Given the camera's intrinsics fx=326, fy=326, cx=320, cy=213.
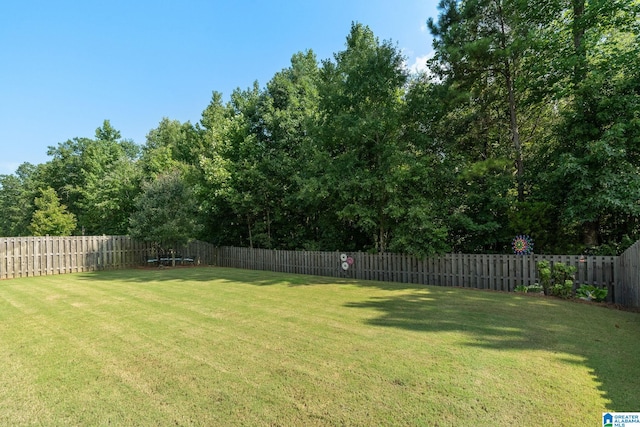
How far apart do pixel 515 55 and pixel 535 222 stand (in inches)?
232

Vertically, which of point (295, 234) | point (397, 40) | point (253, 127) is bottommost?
point (295, 234)

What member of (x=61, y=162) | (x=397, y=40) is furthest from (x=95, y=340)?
(x=61, y=162)

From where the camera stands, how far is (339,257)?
13148mm

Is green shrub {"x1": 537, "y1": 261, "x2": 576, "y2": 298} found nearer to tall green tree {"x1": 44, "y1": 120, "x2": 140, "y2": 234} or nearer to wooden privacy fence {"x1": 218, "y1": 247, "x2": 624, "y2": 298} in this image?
wooden privacy fence {"x1": 218, "y1": 247, "x2": 624, "y2": 298}

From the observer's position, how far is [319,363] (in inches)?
148

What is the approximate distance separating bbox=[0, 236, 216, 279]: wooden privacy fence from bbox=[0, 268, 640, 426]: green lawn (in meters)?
8.36

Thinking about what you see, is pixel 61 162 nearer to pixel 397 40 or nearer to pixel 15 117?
pixel 15 117

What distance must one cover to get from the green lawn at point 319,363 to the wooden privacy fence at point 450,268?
1759 mm

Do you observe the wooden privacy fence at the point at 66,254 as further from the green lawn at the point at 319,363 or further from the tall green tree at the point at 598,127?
the tall green tree at the point at 598,127

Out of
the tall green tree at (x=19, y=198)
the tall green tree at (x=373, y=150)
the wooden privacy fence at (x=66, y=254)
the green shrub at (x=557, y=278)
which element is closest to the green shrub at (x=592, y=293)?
the green shrub at (x=557, y=278)

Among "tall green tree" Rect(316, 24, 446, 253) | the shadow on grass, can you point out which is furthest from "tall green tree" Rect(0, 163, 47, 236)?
the shadow on grass

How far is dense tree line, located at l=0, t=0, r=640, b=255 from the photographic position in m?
9.46

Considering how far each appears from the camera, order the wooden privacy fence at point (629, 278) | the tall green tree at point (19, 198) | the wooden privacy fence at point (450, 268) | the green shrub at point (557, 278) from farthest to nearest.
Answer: the tall green tree at point (19, 198) → the wooden privacy fence at point (450, 268) → the green shrub at point (557, 278) → the wooden privacy fence at point (629, 278)

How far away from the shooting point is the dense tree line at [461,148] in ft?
31.0
